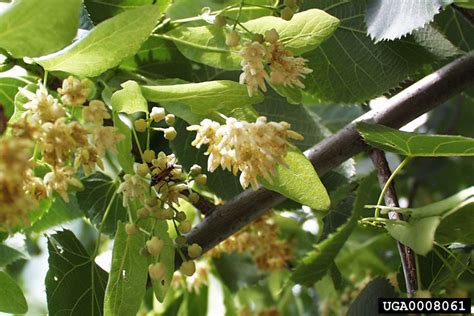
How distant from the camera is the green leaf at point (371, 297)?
0.88m

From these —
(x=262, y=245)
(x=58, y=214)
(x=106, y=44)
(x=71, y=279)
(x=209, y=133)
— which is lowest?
(x=262, y=245)

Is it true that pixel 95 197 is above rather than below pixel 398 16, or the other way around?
below

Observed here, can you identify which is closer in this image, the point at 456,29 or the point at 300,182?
the point at 300,182

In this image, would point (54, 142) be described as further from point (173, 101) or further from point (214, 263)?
point (214, 263)

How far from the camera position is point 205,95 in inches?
32.0

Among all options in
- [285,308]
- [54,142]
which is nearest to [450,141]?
[54,142]

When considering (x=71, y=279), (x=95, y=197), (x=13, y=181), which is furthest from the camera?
(x=95, y=197)

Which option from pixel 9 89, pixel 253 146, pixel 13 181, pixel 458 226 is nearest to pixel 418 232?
pixel 458 226

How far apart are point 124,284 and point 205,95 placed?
219 mm

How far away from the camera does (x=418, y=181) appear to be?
1.77m

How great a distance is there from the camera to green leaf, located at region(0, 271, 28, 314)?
0.88m

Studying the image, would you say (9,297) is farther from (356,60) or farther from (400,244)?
(356,60)

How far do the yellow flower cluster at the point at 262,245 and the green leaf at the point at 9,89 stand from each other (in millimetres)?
443

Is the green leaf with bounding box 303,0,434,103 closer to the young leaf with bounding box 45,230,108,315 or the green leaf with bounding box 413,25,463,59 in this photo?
the green leaf with bounding box 413,25,463,59
